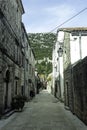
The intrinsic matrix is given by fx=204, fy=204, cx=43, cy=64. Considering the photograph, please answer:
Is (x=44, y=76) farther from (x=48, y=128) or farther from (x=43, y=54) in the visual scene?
(x=48, y=128)

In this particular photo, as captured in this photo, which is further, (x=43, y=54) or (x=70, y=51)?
(x=43, y=54)

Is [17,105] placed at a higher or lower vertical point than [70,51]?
lower

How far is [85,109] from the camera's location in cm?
952

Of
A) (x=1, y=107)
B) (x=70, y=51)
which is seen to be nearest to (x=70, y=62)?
(x=70, y=51)

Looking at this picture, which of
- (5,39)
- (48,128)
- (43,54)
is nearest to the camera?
(48,128)

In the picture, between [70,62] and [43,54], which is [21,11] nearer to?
[70,62]

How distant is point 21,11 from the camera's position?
19859mm

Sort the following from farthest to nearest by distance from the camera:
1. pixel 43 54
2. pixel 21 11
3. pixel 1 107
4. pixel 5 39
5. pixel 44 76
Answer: pixel 44 76, pixel 43 54, pixel 21 11, pixel 5 39, pixel 1 107

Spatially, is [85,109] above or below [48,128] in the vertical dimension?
above

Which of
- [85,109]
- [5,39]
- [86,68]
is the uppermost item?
[5,39]

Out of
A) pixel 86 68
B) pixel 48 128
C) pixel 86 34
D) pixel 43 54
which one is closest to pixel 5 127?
pixel 48 128

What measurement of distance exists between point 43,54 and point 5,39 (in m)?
Result: 62.5

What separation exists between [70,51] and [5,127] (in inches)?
294

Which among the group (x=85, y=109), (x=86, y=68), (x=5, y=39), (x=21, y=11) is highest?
(x=21, y=11)
